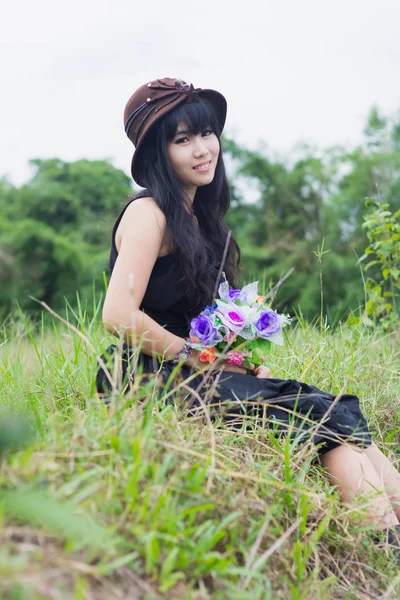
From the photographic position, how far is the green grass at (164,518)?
4.40ft

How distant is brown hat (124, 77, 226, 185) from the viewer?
2.78 meters

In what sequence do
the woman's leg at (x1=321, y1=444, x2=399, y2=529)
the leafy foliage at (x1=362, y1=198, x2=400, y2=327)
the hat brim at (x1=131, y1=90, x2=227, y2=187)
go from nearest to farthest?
the woman's leg at (x1=321, y1=444, x2=399, y2=529), the hat brim at (x1=131, y1=90, x2=227, y2=187), the leafy foliage at (x1=362, y1=198, x2=400, y2=327)

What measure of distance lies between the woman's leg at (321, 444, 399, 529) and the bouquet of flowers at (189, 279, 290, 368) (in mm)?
458

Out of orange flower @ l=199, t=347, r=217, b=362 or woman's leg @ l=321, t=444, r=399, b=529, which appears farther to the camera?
orange flower @ l=199, t=347, r=217, b=362

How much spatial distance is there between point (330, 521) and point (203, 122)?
5.41 feet

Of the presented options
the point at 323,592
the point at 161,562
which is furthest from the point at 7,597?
the point at 323,592

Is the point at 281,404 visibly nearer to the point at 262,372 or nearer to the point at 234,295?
the point at 262,372

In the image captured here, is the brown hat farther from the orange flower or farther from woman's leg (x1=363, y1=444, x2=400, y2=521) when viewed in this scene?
woman's leg (x1=363, y1=444, x2=400, y2=521)

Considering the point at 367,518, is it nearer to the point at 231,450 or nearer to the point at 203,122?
the point at 231,450

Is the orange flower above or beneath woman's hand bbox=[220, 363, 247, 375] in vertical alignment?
above

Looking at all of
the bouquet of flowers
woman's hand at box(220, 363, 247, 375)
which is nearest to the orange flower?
the bouquet of flowers

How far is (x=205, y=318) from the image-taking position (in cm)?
258

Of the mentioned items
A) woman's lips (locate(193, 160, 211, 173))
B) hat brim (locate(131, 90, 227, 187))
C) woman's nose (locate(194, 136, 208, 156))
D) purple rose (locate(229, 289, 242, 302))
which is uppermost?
hat brim (locate(131, 90, 227, 187))

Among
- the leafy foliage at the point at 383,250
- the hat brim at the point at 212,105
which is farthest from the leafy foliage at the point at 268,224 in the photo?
the hat brim at the point at 212,105
